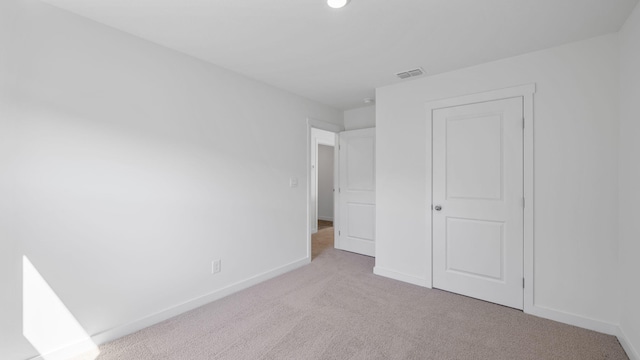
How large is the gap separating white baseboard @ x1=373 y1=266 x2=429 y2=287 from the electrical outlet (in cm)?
187

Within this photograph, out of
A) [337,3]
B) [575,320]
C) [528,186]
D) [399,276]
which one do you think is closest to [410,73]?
[337,3]

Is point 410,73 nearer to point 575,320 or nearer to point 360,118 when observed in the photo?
point 360,118

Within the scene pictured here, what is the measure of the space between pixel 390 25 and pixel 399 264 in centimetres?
255

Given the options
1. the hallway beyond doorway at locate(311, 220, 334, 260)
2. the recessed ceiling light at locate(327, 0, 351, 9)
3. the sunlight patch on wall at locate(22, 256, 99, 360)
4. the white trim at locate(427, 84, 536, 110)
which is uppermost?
the recessed ceiling light at locate(327, 0, 351, 9)

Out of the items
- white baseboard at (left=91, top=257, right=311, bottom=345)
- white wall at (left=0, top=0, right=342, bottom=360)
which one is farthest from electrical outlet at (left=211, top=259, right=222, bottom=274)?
white baseboard at (left=91, top=257, right=311, bottom=345)

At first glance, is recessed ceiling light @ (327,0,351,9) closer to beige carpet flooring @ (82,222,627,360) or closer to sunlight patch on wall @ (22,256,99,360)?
beige carpet flooring @ (82,222,627,360)

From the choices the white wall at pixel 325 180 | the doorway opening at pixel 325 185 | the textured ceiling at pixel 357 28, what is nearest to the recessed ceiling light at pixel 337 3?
the textured ceiling at pixel 357 28

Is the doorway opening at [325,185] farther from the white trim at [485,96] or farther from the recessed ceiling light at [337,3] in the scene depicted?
the recessed ceiling light at [337,3]

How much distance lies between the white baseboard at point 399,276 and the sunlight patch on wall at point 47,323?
2.77 metres

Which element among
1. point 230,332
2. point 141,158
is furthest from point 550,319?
point 141,158

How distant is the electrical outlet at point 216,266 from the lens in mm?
2704

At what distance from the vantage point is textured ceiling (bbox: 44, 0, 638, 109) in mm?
1786

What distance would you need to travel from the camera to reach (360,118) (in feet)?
14.4

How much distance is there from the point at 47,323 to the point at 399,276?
3.13m
